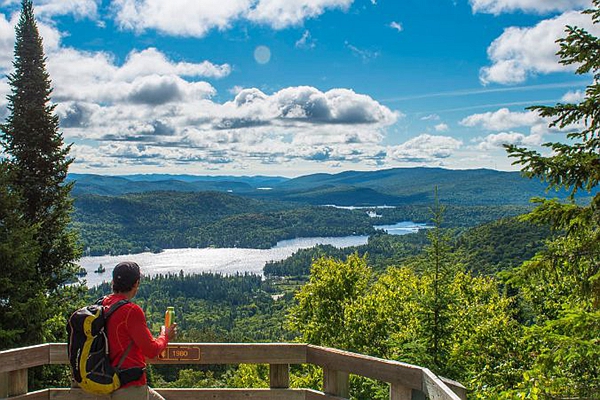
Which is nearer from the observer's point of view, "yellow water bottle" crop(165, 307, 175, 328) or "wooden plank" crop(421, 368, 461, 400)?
"wooden plank" crop(421, 368, 461, 400)

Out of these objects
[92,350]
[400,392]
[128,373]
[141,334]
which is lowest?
[400,392]

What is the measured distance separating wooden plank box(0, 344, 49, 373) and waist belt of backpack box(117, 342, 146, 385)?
1.99 m

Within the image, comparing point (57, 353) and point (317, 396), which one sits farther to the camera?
point (57, 353)

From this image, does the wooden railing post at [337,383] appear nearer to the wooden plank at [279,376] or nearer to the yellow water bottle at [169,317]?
the wooden plank at [279,376]

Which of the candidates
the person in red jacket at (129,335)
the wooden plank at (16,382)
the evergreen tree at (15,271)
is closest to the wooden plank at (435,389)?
the person in red jacket at (129,335)

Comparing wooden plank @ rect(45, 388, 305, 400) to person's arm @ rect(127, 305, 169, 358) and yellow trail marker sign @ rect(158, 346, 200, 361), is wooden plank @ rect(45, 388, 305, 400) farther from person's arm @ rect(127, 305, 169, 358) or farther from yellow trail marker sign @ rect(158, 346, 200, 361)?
person's arm @ rect(127, 305, 169, 358)

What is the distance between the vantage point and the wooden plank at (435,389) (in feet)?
11.3

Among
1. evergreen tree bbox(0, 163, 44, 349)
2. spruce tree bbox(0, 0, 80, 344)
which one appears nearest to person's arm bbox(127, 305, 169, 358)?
evergreen tree bbox(0, 163, 44, 349)

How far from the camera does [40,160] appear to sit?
61.3ft

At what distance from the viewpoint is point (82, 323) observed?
335cm

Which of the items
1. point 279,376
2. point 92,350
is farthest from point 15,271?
point 92,350

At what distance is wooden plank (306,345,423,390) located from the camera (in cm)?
418

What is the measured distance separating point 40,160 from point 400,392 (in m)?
18.3

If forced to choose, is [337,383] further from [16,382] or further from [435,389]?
[16,382]
